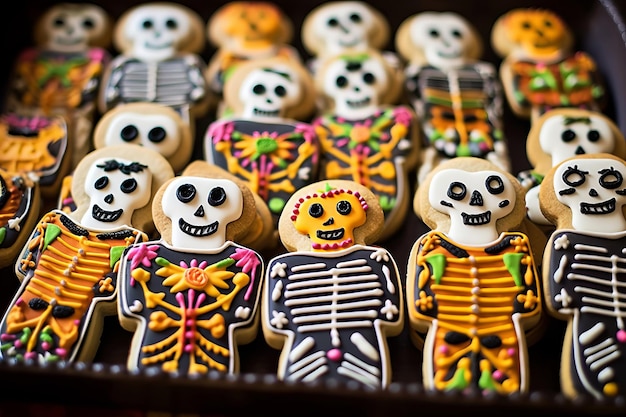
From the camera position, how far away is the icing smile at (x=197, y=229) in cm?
155

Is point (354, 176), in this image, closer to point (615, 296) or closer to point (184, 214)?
point (184, 214)

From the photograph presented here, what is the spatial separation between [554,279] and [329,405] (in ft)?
2.02

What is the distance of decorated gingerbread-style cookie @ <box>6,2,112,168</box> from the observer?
202 cm

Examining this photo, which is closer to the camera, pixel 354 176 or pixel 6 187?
pixel 6 187

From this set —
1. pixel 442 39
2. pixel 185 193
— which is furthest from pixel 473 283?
pixel 442 39

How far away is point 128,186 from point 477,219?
2.80ft

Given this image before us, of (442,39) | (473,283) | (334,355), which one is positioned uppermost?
(442,39)

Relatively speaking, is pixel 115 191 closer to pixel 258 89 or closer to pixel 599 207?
pixel 258 89

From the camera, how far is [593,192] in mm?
1586

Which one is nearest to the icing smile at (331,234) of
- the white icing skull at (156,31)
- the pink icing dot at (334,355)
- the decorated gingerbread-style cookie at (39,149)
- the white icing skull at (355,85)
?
the pink icing dot at (334,355)

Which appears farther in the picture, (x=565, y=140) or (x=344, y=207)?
(x=565, y=140)

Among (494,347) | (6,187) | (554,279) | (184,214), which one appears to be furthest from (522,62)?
(6,187)

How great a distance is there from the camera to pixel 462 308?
1445 millimetres

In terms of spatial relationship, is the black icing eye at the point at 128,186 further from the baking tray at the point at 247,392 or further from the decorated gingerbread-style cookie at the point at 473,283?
the decorated gingerbread-style cookie at the point at 473,283
